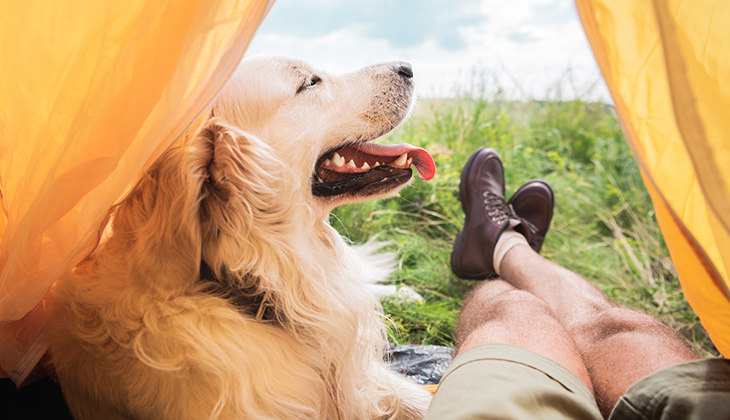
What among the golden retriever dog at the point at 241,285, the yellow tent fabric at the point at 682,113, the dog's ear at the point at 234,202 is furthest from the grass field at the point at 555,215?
the yellow tent fabric at the point at 682,113

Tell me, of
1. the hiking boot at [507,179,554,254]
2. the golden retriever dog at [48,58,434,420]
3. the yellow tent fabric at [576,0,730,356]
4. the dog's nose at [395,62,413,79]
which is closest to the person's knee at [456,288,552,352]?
the golden retriever dog at [48,58,434,420]

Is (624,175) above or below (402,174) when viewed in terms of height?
above

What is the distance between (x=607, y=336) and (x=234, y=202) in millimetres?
1175

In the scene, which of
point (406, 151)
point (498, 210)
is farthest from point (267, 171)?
point (498, 210)

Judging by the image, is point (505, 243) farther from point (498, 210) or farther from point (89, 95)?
point (89, 95)

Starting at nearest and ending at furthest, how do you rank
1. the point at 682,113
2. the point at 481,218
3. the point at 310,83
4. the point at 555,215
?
1. the point at 682,113
2. the point at 310,83
3. the point at 481,218
4. the point at 555,215

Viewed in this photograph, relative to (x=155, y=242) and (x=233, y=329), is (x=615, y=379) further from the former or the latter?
(x=155, y=242)

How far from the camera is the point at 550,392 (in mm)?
834

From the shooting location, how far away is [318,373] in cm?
114

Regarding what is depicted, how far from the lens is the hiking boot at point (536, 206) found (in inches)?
98.4

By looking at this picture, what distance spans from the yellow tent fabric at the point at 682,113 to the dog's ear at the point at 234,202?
0.84 m

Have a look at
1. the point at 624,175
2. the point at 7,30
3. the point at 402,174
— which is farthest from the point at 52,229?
the point at 624,175

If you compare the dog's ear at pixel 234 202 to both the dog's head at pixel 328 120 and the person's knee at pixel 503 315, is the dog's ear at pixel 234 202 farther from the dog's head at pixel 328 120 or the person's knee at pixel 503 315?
the person's knee at pixel 503 315

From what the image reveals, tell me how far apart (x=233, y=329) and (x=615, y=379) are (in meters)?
1.01
